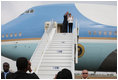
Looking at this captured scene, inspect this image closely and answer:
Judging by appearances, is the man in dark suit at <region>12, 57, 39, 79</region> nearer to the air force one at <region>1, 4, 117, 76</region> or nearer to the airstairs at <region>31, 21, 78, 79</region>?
the airstairs at <region>31, 21, 78, 79</region>

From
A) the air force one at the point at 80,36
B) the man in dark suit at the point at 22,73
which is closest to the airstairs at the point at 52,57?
the man in dark suit at the point at 22,73

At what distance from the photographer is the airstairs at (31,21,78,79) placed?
841cm

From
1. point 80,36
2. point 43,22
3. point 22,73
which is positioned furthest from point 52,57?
point 43,22

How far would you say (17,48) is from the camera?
16016 mm

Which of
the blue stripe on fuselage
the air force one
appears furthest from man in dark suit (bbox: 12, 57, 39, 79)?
the blue stripe on fuselage

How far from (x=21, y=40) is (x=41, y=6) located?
3.52 meters

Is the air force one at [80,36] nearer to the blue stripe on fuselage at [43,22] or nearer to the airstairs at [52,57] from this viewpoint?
the blue stripe on fuselage at [43,22]

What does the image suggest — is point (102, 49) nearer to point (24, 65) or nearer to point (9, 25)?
point (9, 25)

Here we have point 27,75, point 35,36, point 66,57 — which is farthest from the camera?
point 35,36

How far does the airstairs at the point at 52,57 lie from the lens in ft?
27.6

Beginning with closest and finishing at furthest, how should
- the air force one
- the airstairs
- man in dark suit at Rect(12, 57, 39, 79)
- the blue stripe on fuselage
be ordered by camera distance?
1. man in dark suit at Rect(12, 57, 39, 79)
2. the airstairs
3. the air force one
4. the blue stripe on fuselage

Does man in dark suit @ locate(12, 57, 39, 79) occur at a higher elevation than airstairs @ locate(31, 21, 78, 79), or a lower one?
higher

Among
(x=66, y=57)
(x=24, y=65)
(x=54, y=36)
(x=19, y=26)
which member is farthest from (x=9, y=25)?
(x=24, y=65)

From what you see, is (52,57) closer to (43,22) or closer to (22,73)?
(22,73)
